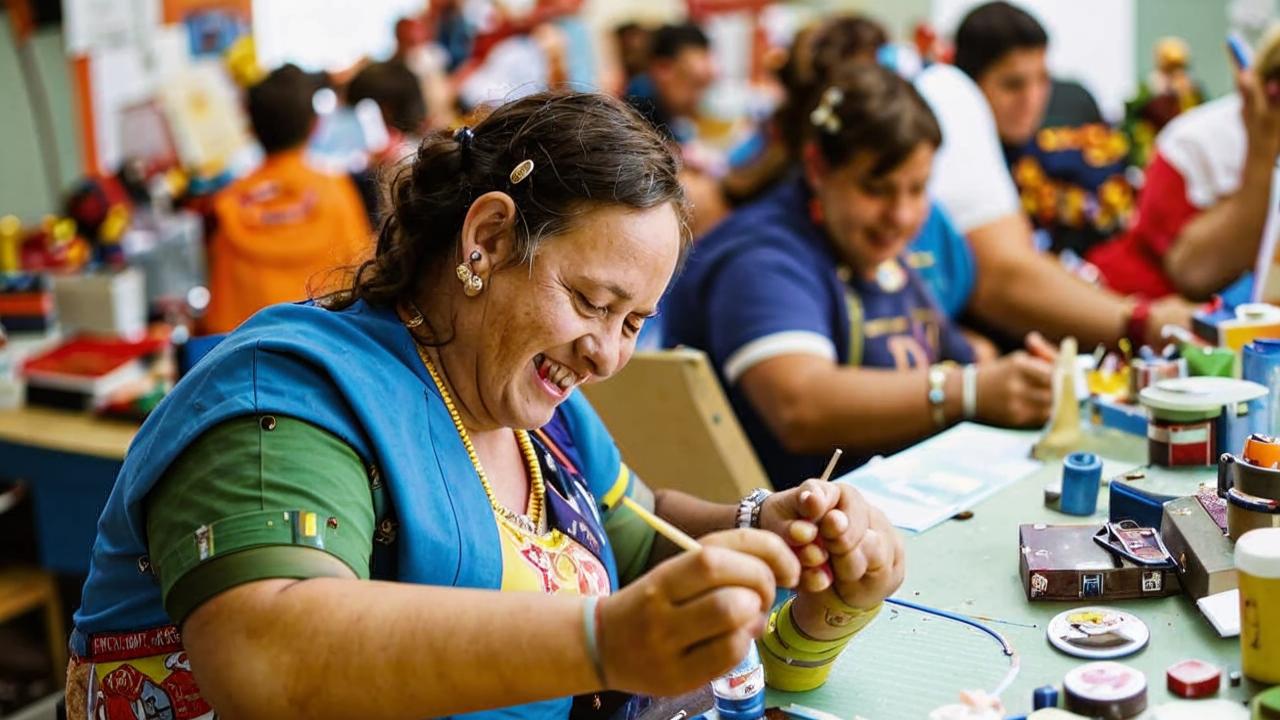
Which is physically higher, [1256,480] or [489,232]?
[489,232]

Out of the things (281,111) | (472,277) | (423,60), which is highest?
(472,277)

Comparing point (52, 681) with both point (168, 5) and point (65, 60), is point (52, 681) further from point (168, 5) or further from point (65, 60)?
point (168, 5)

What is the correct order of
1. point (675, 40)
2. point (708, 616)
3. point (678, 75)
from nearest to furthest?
point (708, 616)
point (675, 40)
point (678, 75)

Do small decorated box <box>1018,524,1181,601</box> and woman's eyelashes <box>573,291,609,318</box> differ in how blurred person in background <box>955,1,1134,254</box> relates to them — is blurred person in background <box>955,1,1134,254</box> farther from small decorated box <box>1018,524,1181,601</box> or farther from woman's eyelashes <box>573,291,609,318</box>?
woman's eyelashes <box>573,291,609,318</box>

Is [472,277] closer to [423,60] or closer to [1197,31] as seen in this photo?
[423,60]

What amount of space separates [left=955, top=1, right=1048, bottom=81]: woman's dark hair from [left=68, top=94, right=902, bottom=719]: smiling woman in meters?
2.77

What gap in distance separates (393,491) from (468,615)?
24cm

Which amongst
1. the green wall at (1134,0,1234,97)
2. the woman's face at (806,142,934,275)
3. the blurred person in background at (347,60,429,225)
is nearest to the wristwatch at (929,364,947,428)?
the woman's face at (806,142,934,275)

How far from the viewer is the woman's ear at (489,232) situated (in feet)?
4.11

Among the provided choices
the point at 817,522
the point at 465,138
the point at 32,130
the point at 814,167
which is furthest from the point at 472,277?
the point at 32,130

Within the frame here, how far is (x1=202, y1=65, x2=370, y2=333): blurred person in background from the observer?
4.00 metres

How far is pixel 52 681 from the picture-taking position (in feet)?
10.3

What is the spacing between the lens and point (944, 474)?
190 centimetres

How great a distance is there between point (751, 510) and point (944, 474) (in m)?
0.53
